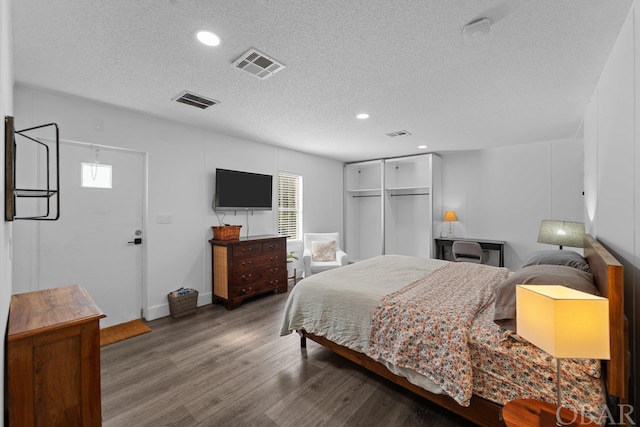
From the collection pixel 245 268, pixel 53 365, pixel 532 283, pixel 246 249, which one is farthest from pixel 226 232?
pixel 532 283

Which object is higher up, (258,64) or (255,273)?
(258,64)

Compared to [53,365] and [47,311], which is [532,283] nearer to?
[53,365]

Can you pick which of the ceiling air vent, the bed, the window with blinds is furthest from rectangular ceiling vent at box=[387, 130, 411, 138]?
the ceiling air vent

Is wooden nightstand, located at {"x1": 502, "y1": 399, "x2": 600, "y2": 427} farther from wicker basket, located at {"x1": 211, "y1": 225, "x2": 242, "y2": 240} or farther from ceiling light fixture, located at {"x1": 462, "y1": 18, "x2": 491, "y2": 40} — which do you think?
wicker basket, located at {"x1": 211, "y1": 225, "x2": 242, "y2": 240}

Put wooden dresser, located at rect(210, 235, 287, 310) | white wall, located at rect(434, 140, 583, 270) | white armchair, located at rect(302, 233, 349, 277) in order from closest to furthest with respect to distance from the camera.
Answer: wooden dresser, located at rect(210, 235, 287, 310) → white wall, located at rect(434, 140, 583, 270) → white armchair, located at rect(302, 233, 349, 277)

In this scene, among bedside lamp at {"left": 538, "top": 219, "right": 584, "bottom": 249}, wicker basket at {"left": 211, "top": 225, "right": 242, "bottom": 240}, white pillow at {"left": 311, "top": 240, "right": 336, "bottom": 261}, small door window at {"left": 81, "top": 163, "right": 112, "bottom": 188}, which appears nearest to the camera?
bedside lamp at {"left": 538, "top": 219, "right": 584, "bottom": 249}

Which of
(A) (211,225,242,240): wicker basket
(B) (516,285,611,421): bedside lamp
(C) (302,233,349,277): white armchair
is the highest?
(A) (211,225,242,240): wicker basket

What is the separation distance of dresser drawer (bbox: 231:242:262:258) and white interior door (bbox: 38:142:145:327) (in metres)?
1.11

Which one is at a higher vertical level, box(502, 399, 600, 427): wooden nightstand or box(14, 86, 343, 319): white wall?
box(14, 86, 343, 319): white wall

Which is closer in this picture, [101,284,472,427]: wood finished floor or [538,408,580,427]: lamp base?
[538,408,580,427]: lamp base

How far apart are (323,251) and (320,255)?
9 cm

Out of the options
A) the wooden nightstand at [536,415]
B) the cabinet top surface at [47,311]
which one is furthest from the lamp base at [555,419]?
the cabinet top surface at [47,311]

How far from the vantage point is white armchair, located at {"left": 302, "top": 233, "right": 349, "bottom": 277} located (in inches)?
181

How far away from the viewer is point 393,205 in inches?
244
